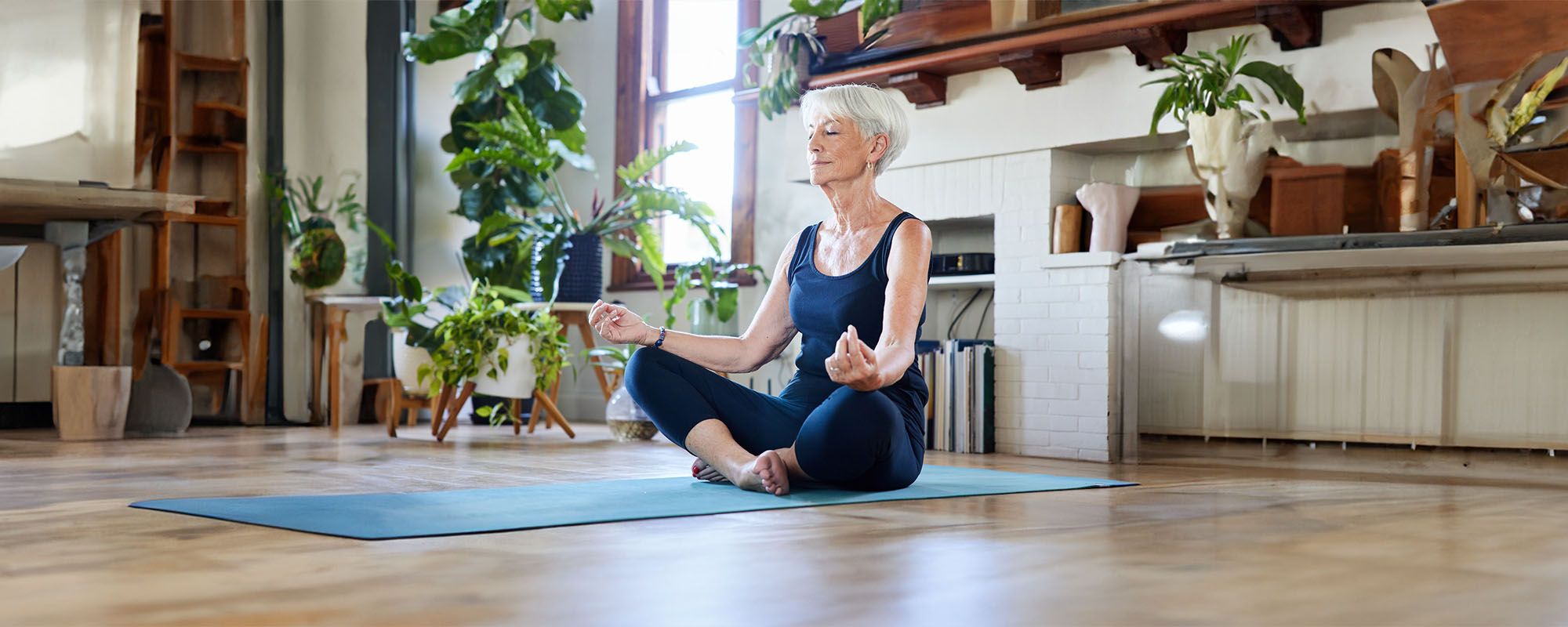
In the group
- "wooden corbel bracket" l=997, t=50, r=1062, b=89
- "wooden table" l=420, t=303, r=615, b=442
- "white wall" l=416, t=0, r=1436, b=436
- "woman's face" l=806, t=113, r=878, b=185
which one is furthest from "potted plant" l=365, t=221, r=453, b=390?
"woman's face" l=806, t=113, r=878, b=185

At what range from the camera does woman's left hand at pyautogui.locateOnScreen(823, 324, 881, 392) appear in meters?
2.24

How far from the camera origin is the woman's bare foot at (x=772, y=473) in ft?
8.63

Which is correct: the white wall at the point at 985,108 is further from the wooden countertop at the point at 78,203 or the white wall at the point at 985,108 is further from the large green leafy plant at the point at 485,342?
the wooden countertop at the point at 78,203

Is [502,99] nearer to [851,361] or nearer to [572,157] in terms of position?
[572,157]

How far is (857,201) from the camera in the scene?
2869 millimetres

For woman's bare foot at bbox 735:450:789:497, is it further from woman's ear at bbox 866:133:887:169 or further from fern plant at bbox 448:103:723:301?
fern plant at bbox 448:103:723:301

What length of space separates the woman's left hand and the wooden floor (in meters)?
0.25

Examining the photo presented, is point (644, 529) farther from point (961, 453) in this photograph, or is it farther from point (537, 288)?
point (537, 288)

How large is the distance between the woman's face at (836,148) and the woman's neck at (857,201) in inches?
1.2

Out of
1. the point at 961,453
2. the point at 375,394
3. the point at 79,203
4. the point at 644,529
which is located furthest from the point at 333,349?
the point at 644,529

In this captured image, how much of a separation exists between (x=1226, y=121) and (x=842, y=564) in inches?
109

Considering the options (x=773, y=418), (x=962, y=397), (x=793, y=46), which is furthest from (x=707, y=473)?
(x=793, y=46)

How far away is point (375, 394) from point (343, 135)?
50.3 inches

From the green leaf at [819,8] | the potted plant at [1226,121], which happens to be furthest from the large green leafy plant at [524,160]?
the potted plant at [1226,121]
